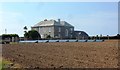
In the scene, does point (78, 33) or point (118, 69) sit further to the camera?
point (78, 33)

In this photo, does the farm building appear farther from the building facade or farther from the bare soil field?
the bare soil field

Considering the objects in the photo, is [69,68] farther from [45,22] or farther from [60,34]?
[45,22]

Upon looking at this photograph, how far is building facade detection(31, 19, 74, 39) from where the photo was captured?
309 feet

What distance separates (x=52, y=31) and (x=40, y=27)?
7118 millimetres

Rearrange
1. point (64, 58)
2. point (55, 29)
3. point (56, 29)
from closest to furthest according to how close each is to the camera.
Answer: point (64, 58) → point (55, 29) → point (56, 29)

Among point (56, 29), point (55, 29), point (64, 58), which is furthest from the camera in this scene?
point (56, 29)

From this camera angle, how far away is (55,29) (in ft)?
309

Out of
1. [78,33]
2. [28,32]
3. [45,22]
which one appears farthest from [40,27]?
[28,32]

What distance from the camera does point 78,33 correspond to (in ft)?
328

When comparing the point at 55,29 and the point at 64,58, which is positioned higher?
the point at 55,29

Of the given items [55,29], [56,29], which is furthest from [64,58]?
[56,29]

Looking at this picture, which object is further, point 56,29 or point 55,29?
point 56,29

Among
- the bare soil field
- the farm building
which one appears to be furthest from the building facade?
the bare soil field

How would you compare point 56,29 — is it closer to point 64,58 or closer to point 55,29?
point 55,29
